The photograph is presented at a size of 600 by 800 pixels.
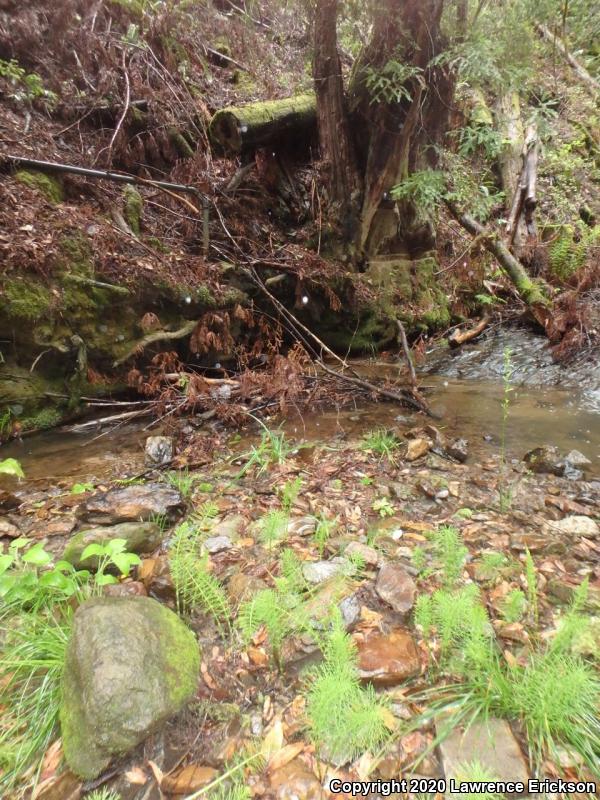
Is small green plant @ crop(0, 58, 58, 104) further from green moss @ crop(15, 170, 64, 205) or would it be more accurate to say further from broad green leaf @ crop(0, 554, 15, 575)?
broad green leaf @ crop(0, 554, 15, 575)

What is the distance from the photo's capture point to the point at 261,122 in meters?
5.38

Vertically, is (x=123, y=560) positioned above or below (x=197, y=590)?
A: above

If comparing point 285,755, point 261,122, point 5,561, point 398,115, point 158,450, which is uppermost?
point 261,122

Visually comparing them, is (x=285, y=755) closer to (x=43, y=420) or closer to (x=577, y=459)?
(x=577, y=459)

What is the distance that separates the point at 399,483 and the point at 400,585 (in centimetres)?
114

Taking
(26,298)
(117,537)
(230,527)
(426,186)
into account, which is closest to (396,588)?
(230,527)

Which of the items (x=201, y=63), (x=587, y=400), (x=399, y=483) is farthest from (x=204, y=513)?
(x=201, y=63)

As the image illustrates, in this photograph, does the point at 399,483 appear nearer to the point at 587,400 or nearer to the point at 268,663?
the point at 268,663

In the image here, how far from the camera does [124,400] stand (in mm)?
4594

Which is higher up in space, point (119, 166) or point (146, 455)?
point (119, 166)

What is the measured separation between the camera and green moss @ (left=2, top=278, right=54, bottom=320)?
3701 mm

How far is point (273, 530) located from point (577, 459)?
2618 millimetres

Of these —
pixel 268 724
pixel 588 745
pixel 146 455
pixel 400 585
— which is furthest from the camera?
pixel 146 455

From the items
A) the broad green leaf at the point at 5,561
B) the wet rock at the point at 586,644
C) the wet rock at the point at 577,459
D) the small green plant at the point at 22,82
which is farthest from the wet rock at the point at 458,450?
the small green plant at the point at 22,82
